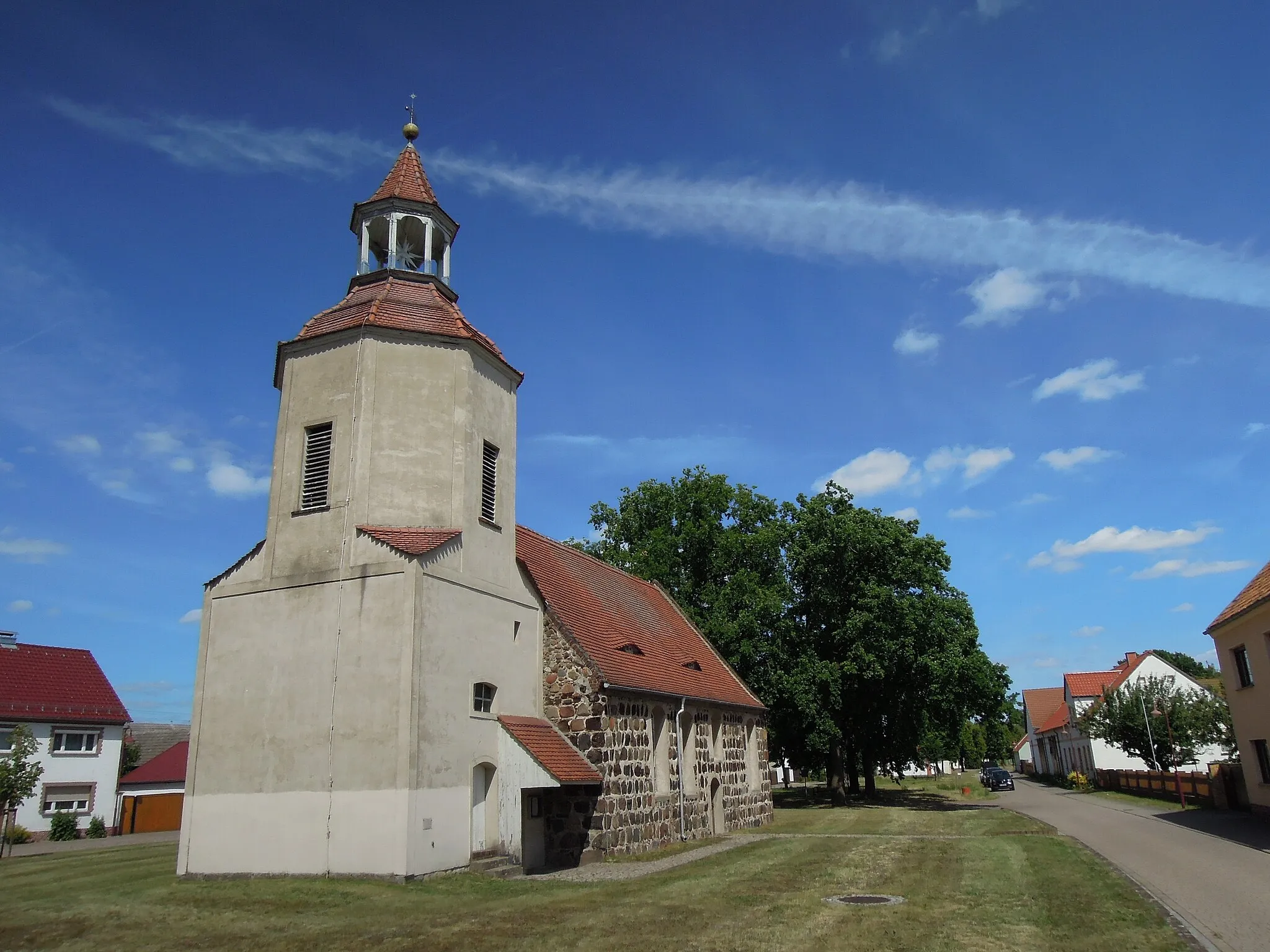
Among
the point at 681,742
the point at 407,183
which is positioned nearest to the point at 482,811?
the point at 681,742

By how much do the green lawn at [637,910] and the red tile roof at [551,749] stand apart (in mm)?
2311

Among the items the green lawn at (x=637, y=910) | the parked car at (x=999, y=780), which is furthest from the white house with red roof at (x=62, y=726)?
the parked car at (x=999, y=780)

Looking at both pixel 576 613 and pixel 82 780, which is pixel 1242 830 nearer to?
pixel 576 613

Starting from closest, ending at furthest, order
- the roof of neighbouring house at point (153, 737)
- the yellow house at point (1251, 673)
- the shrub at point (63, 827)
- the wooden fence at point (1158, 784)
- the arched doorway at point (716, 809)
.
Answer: the yellow house at point (1251, 673) < the arched doorway at point (716, 809) < the wooden fence at point (1158, 784) < the shrub at point (63, 827) < the roof of neighbouring house at point (153, 737)

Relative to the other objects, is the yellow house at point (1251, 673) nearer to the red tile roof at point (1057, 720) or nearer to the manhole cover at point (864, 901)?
the manhole cover at point (864, 901)

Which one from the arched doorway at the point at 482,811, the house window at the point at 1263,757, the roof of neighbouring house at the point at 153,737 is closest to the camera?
the arched doorway at the point at 482,811

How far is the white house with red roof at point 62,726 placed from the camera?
3406 centimetres

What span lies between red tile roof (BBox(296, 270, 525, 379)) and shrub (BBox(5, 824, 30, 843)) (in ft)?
82.8

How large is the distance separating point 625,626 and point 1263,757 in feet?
60.1

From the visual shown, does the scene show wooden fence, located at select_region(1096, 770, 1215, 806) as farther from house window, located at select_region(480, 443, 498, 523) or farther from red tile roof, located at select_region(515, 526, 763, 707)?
house window, located at select_region(480, 443, 498, 523)

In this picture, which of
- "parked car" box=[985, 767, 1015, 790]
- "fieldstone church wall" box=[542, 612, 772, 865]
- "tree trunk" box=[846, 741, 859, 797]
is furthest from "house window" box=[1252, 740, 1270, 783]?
"parked car" box=[985, 767, 1015, 790]

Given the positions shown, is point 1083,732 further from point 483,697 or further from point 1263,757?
point 483,697

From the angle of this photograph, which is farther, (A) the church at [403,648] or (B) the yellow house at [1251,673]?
(B) the yellow house at [1251,673]

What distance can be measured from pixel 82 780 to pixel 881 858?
3349cm
